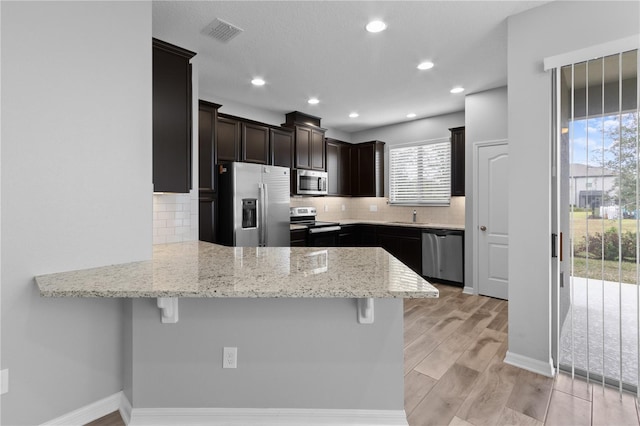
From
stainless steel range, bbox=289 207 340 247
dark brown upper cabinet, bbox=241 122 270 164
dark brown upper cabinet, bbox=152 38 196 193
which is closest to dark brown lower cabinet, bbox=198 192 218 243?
dark brown upper cabinet, bbox=241 122 270 164

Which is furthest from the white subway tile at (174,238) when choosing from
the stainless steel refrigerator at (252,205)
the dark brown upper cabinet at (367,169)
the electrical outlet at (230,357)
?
the dark brown upper cabinet at (367,169)

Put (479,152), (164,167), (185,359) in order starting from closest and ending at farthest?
1. (185,359)
2. (164,167)
3. (479,152)

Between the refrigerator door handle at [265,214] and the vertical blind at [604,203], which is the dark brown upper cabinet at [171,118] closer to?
the refrigerator door handle at [265,214]

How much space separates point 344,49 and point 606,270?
2673mm

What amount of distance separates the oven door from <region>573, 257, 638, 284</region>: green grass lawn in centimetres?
329

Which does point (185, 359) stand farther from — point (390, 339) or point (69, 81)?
point (69, 81)

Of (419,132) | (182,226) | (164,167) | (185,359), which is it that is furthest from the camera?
(419,132)

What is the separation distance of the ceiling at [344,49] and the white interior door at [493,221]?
2.98ft

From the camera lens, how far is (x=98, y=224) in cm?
187

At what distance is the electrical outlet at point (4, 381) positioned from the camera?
62.6 inches

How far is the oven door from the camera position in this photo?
16.3ft

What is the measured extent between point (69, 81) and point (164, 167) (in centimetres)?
83

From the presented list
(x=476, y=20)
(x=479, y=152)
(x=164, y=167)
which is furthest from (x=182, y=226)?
(x=479, y=152)

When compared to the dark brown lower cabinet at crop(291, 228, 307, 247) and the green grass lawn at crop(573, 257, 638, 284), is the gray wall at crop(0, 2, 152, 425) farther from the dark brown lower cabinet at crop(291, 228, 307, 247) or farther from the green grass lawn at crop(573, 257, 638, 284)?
the green grass lawn at crop(573, 257, 638, 284)
